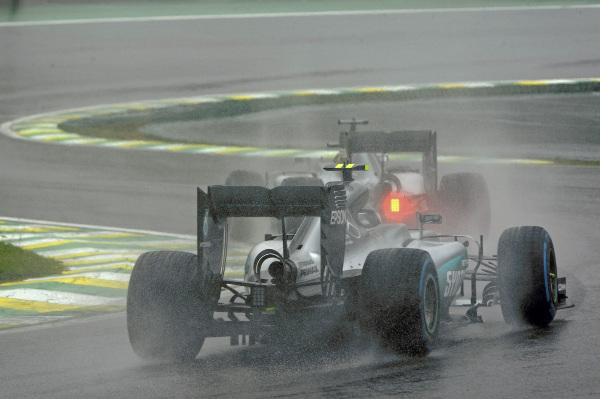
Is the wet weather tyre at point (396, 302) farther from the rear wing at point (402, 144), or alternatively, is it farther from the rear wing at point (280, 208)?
the rear wing at point (402, 144)

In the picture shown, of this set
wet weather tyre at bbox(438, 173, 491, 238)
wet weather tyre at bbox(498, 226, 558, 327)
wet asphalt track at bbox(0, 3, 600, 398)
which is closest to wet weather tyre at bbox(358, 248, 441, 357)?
wet asphalt track at bbox(0, 3, 600, 398)

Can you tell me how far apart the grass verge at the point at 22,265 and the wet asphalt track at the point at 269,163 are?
7.28ft

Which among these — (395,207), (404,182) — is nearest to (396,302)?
(395,207)

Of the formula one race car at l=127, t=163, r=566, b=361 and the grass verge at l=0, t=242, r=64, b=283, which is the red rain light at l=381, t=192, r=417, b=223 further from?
the grass verge at l=0, t=242, r=64, b=283

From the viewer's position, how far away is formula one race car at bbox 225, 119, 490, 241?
11539 mm

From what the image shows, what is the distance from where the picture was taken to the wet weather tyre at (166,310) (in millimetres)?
8836

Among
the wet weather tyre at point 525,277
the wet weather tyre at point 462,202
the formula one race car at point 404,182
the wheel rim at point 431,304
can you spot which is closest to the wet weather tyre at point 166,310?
the wheel rim at point 431,304

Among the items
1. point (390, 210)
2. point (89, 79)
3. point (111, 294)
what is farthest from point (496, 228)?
point (89, 79)

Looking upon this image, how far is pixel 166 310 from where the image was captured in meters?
8.84

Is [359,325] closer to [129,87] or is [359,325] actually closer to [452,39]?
[129,87]

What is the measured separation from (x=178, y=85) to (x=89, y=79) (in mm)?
2705

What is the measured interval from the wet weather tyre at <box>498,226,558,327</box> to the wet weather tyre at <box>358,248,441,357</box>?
1.37 m

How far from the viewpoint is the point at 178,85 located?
29609 millimetres

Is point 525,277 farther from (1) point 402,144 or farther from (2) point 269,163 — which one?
(2) point 269,163
